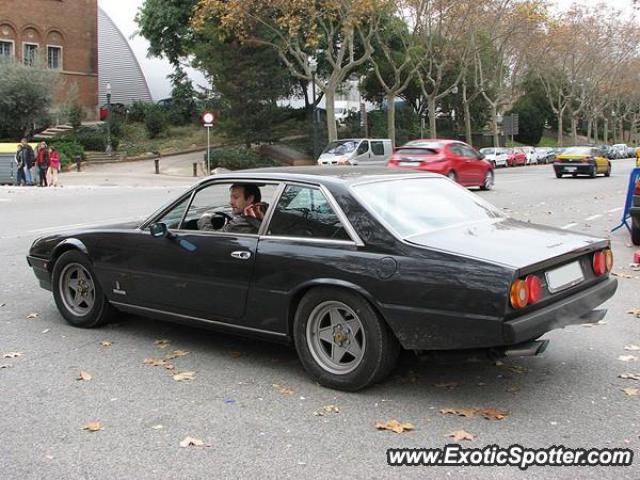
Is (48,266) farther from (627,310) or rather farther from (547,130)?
(547,130)

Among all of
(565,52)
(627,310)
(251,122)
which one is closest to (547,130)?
(565,52)

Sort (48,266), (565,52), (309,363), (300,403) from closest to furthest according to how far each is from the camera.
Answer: (300,403)
(309,363)
(48,266)
(565,52)

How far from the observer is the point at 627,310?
21.4 ft

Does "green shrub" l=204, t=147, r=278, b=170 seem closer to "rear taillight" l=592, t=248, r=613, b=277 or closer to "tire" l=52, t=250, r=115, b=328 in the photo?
"tire" l=52, t=250, r=115, b=328

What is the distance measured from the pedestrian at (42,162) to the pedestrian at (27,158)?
0.88ft

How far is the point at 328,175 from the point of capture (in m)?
4.91

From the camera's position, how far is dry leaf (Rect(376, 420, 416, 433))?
3805mm

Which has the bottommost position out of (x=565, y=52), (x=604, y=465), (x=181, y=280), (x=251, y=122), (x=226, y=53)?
(x=604, y=465)

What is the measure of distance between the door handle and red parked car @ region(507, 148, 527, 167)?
47010 mm

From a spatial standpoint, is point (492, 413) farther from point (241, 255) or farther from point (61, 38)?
point (61, 38)

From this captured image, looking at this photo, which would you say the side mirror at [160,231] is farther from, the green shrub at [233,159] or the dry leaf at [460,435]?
the green shrub at [233,159]

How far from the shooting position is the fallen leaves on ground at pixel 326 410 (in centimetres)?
405

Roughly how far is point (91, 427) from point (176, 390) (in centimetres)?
71

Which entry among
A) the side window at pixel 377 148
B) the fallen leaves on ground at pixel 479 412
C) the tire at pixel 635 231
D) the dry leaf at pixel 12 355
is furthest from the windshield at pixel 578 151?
the dry leaf at pixel 12 355
